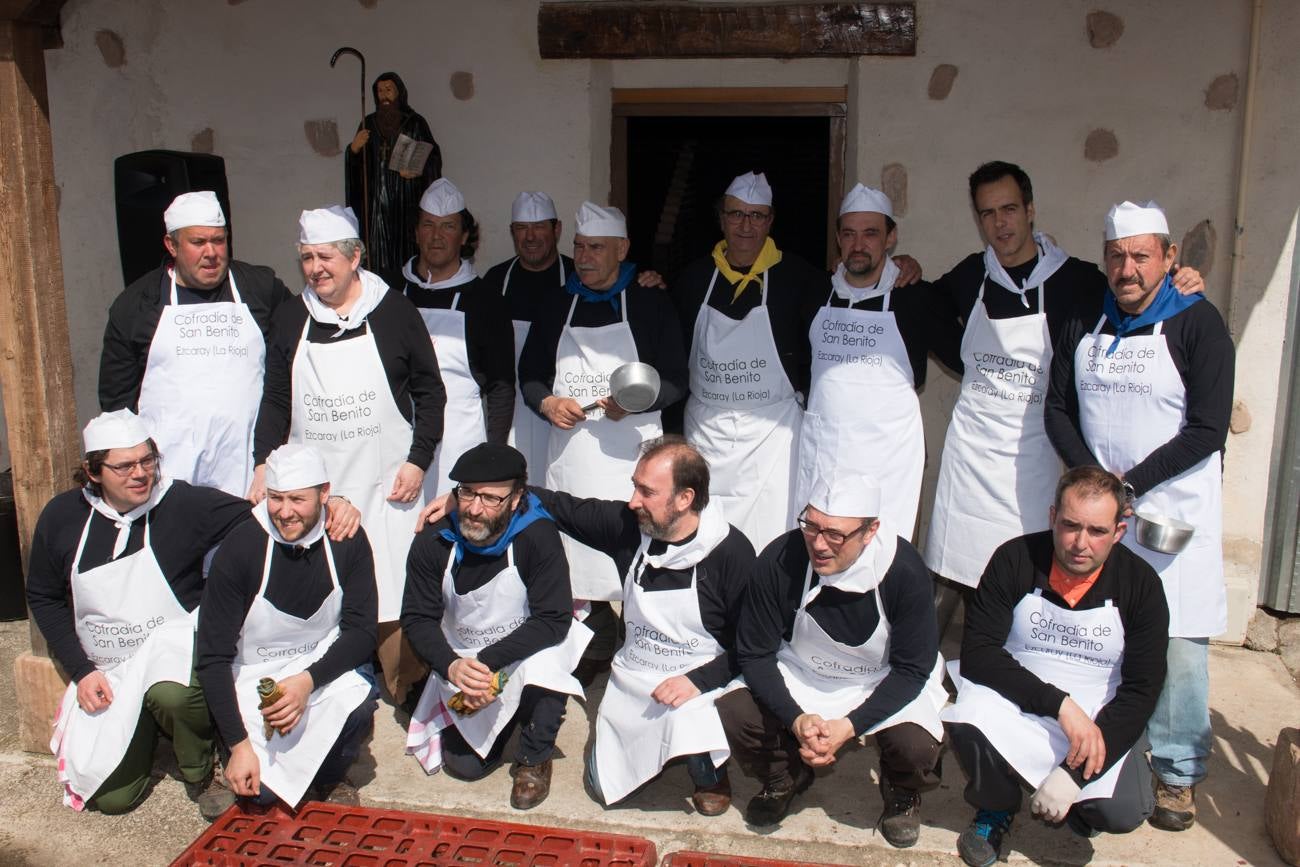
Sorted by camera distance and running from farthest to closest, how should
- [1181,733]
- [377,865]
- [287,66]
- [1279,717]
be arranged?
[287,66] → [1279,717] → [1181,733] → [377,865]

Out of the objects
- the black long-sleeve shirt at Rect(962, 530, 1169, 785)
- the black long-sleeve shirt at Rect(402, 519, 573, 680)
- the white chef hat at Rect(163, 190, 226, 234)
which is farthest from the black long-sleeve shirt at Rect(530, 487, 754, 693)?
the white chef hat at Rect(163, 190, 226, 234)

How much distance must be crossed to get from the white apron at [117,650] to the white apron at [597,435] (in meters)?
1.37

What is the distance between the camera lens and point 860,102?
5.20m

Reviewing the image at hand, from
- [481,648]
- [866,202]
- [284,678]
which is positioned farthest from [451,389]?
[866,202]

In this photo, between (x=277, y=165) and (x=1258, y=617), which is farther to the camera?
(x=277, y=165)

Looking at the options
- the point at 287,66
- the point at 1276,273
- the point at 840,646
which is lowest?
the point at 840,646

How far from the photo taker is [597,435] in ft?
14.8

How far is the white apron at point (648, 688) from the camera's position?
12.0 ft

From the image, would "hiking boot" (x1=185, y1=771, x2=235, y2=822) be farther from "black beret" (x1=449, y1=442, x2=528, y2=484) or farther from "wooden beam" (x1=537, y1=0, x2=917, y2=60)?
"wooden beam" (x1=537, y1=0, x2=917, y2=60)

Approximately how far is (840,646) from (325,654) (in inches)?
59.7

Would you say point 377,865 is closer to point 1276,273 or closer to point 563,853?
point 563,853

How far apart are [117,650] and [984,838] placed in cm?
259

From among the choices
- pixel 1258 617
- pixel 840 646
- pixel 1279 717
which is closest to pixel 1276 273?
pixel 1258 617

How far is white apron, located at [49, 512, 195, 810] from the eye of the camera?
3.72 meters
